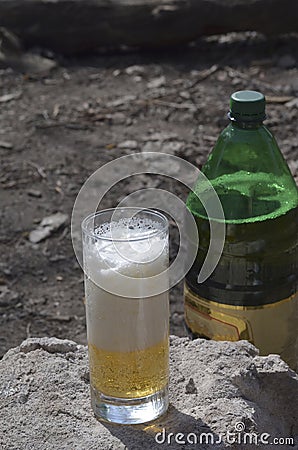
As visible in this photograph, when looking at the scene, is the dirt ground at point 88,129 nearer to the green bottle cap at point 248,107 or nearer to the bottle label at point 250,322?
the bottle label at point 250,322

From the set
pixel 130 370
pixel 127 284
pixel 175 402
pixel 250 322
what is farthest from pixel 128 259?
pixel 250 322

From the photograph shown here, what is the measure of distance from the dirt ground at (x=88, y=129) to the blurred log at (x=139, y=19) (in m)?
0.17

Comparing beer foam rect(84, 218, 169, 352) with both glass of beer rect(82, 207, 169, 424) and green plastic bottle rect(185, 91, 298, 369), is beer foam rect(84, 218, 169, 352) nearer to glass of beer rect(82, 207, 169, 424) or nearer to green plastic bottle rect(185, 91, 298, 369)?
glass of beer rect(82, 207, 169, 424)

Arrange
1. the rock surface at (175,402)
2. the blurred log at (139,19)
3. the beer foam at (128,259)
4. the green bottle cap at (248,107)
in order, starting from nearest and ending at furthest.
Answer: the beer foam at (128,259)
the rock surface at (175,402)
the green bottle cap at (248,107)
the blurred log at (139,19)

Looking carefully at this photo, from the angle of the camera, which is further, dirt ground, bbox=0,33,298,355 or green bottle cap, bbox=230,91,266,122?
dirt ground, bbox=0,33,298,355

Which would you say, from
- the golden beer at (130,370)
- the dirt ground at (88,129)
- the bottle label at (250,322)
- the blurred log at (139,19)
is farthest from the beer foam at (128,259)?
the blurred log at (139,19)

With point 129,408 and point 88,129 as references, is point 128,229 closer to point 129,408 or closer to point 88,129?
point 129,408

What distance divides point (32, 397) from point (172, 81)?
12.5ft

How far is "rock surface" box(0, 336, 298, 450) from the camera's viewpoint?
184 centimetres

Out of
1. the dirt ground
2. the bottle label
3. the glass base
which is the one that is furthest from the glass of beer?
the dirt ground

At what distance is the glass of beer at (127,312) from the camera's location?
68.5 inches

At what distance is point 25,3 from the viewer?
226 inches

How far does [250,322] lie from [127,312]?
574 millimetres

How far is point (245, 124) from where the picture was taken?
2.30 metres
